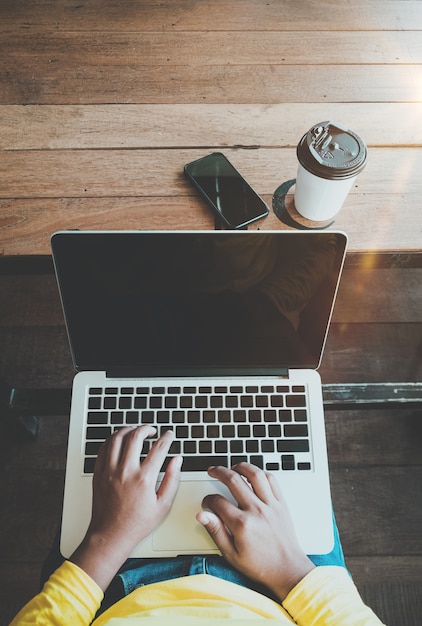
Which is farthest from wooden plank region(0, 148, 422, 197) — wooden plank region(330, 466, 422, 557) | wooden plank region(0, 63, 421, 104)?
wooden plank region(330, 466, 422, 557)

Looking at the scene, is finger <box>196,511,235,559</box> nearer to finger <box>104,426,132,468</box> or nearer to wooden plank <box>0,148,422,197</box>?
finger <box>104,426,132,468</box>

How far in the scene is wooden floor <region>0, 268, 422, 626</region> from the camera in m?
1.36

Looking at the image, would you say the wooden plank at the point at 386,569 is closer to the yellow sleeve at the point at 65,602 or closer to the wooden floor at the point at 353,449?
the wooden floor at the point at 353,449

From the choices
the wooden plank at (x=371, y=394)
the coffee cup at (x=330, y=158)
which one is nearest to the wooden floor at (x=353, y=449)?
the wooden plank at (x=371, y=394)

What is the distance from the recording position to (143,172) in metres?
1.02

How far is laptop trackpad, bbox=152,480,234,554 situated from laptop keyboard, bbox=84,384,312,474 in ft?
0.11

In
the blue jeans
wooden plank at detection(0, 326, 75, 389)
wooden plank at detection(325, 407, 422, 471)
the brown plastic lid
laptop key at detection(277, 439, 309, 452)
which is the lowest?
wooden plank at detection(325, 407, 422, 471)

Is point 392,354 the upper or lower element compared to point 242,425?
lower

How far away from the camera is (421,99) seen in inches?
43.5

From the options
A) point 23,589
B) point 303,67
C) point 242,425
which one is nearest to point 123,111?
point 303,67

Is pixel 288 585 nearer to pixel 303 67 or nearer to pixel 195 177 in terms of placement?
pixel 195 177

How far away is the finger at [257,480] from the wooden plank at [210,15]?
0.88 metres

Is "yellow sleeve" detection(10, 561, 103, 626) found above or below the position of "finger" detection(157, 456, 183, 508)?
below

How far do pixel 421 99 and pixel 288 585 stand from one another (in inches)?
36.6
